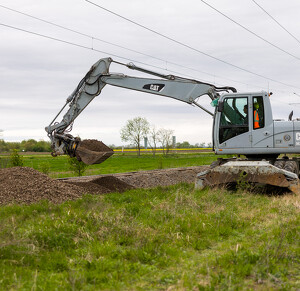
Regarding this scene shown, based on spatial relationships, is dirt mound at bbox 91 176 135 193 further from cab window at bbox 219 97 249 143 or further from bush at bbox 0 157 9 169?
bush at bbox 0 157 9 169

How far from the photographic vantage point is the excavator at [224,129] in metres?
11.4

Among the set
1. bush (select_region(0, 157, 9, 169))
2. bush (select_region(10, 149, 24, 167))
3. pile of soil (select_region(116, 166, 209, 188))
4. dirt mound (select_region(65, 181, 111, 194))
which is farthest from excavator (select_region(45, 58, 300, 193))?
bush (select_region(0, 157, 9, 169))

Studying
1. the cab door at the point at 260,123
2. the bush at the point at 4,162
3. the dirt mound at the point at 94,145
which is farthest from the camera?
the bush at the point at 4,162

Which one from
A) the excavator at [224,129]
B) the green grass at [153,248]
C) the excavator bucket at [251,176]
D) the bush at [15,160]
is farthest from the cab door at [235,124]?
the bush at [15,160]

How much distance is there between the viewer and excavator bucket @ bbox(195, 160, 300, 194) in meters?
10.8

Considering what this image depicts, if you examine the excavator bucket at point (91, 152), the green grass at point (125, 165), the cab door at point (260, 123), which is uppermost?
the cab door at point (260, 123)

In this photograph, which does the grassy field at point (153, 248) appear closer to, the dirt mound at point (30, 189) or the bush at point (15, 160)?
the dirt mound at point (30, 189)

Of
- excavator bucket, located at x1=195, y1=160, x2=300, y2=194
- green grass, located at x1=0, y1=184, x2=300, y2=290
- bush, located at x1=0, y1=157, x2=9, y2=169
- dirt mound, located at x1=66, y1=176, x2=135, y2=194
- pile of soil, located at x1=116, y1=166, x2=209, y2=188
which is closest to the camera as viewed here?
green grass, located at x1=0, y1=184, x2=300, y2=290

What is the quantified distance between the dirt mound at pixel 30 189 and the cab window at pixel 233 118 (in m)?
5.19

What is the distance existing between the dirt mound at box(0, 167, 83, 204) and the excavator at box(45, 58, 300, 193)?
134cm

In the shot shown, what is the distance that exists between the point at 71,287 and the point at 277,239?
11.3ft

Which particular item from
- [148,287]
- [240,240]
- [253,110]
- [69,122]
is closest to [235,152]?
[253,110]

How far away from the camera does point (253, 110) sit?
12797mm

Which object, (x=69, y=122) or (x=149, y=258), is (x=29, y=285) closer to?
(x=149, y=258)
